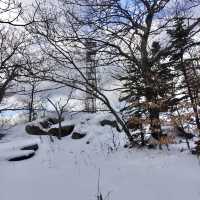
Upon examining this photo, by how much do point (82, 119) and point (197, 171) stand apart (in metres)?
18.1

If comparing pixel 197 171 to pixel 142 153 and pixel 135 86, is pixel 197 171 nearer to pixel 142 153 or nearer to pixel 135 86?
pixel 142 153

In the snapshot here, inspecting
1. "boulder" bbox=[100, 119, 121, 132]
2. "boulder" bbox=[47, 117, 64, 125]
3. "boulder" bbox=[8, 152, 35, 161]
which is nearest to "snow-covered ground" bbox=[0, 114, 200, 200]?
"boulder" bbox=[8, 152, 35, 161]

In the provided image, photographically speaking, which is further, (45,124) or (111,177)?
(45,124)

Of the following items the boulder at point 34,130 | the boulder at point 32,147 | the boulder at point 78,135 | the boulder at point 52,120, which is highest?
the boulder at point 52,120

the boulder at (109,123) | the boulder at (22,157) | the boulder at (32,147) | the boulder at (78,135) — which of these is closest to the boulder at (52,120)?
the boulder at (78,135)

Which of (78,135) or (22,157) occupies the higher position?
(78,135)

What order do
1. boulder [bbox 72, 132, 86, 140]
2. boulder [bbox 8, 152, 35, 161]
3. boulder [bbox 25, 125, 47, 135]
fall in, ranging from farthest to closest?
boulder [bbox 25, 125, 47, 135]
boulder [bbox 72, 132, 86, 140]
boulder [bbox 8, 152, 35, 161]

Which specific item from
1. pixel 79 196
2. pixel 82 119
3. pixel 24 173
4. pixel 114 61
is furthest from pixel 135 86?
pixel 82 119

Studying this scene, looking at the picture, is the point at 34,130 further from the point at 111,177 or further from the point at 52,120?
the point at 111,177

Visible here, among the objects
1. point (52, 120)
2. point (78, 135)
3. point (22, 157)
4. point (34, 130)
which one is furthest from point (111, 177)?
point (52, 120)

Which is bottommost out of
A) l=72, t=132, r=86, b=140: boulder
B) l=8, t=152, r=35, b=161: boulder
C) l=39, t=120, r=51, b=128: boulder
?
l=8, t=152, r=35, b=161: boulder

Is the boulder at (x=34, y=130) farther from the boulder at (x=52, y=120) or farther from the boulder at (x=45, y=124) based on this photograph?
the boulder at (x=52, y=120)

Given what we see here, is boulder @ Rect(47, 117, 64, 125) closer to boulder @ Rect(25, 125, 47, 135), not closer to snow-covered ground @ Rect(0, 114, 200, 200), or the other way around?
boulder @ Rect(25, 125, 47, 135)

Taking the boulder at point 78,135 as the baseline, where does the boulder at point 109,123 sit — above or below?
above
